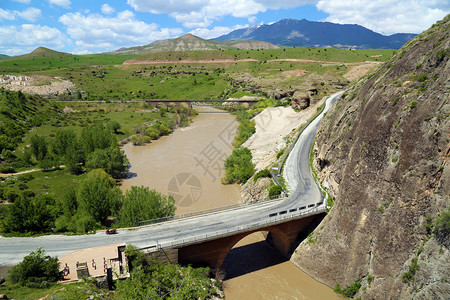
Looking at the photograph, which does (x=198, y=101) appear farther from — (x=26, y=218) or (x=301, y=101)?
(x=26, y=218)

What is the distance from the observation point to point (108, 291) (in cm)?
2184

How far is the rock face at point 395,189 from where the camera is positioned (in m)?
22.5

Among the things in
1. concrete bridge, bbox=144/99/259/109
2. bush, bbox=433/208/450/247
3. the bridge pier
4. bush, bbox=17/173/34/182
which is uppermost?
concrete bridge, bbox=144/99/259/109

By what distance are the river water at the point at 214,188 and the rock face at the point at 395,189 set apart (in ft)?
9.46

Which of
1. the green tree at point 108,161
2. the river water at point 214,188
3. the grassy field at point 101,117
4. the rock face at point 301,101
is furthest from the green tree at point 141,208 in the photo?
the rock face at point 301,101

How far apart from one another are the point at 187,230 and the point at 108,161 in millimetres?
32915

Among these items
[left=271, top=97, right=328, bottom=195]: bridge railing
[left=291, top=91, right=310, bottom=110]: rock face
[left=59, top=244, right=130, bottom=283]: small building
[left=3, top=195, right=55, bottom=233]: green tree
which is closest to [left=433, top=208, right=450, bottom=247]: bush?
[left=271, top=97, right=328, bottom=195]: bridge railing

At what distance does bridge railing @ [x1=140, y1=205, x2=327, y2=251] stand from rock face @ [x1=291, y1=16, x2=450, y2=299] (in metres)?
2.24

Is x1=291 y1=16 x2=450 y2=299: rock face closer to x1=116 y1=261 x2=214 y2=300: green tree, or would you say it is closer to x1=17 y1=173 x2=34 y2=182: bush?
x1=116 y1=261 x2=214 y2=300: green tree

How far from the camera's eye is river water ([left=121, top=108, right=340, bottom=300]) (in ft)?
96.3

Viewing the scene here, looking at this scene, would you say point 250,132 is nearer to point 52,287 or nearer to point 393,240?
point 393,240

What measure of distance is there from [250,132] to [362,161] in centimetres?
5183

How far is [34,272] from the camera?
70.5 feet

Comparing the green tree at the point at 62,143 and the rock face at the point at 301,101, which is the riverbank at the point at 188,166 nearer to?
the green tree at the point at 62,143
